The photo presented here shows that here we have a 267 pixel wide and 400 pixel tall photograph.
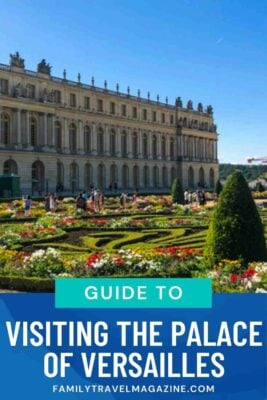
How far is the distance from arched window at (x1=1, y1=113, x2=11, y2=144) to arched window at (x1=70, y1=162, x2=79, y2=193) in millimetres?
8842

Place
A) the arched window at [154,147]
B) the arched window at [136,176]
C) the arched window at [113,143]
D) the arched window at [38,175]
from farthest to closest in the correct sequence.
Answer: the arched window at [154,147], the arched window at [136,176], the arched window at [113,143], the arched window at [38,175]

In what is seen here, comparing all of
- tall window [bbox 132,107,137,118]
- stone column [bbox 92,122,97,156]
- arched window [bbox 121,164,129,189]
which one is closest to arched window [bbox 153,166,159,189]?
arched window [bbox 121,164,129,189]

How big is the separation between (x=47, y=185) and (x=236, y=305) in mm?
49475

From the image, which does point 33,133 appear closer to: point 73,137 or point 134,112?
point 73,137

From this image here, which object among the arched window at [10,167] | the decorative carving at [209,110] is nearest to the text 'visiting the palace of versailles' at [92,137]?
the arched window at [10,167]

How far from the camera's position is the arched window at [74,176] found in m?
59.0

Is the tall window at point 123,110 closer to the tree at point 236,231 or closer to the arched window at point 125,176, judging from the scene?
the arched window at point 125,176

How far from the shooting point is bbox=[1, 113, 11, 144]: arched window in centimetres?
5134

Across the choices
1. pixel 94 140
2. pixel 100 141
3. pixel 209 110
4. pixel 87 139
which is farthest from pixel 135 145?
pixel 209 110

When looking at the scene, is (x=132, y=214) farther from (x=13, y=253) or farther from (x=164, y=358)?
(x=164, y=358)

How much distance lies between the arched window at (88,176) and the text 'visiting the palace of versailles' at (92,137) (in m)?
0.11

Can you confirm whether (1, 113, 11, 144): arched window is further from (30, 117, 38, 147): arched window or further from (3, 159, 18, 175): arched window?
(30, 117, 38, 147): arched window

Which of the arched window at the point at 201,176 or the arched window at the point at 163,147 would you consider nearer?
the arched window at the point at 163,147

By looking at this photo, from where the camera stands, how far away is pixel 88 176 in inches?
2430
